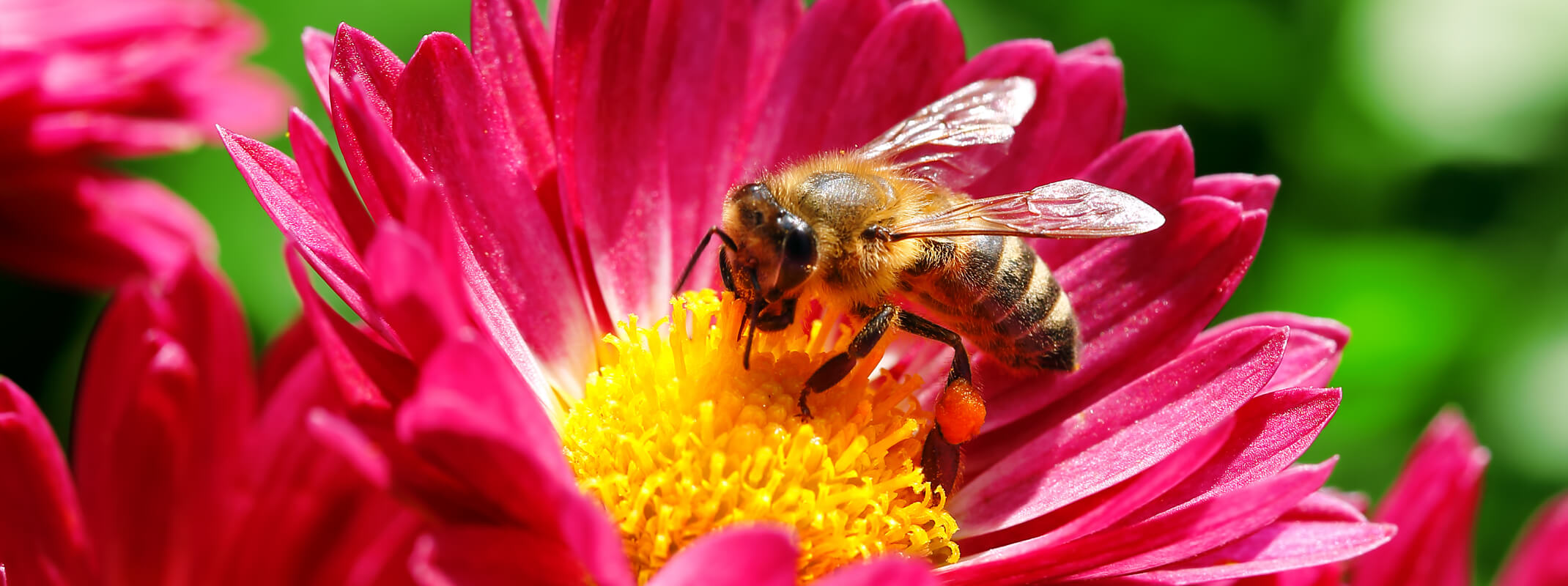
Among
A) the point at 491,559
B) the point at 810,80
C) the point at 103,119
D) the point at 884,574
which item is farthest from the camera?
the point at 103,119

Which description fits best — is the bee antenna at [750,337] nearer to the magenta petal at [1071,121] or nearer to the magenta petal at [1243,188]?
the magenta petal at [1071,121]

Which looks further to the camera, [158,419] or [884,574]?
[158,419]

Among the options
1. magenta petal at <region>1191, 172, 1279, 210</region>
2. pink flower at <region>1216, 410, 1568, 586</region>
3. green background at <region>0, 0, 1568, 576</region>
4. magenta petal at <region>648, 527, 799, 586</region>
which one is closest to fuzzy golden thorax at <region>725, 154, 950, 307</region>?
magenta petal at <region>1191, 172, 1279, 210</region>

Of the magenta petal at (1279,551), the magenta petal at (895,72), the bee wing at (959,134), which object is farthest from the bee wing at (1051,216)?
the magenta petal at (1279,551)

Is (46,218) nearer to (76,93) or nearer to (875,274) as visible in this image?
(76,93)

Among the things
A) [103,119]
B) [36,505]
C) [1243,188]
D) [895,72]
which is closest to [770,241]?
[895,72]

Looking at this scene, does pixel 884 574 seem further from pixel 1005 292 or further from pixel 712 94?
pixel 712 94
